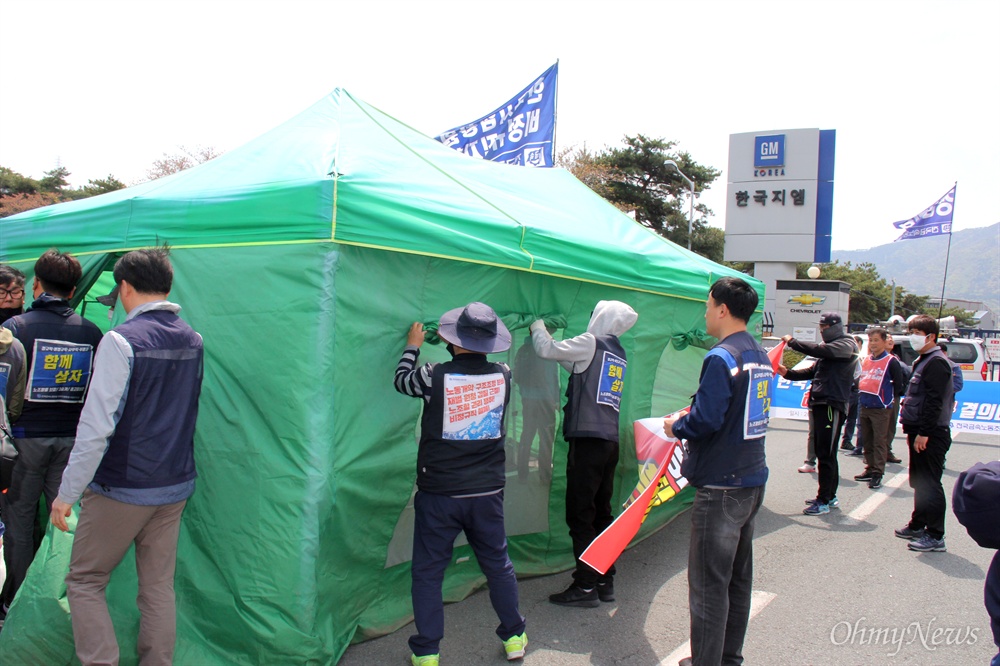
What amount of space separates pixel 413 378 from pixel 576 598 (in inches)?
73.5

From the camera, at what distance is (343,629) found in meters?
3.40

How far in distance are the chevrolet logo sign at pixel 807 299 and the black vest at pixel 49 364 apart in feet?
78.3

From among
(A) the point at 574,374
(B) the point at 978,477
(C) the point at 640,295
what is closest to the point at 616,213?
(C) the point at 640,295

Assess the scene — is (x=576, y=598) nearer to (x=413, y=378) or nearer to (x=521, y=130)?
(x=413, y=378)

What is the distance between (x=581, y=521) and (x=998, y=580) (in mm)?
2315

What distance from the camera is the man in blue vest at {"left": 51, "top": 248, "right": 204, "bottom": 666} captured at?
2.65 meters

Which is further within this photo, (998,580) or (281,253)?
(281,253)

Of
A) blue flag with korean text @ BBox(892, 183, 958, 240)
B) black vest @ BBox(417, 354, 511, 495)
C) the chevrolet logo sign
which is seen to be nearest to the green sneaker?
black vest @ BBox(417, 354, 511, 495)

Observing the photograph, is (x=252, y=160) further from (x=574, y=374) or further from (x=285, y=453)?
(x=574, y=374)

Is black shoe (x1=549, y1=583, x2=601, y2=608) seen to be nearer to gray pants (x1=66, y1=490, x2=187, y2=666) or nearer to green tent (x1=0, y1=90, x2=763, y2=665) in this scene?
green tent (x1=0, y1=90, x2=763, y2=665)

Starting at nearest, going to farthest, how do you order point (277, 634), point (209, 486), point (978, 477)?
point (978, 477), point (277, 634), point (209, 486)

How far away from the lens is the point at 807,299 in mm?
23672

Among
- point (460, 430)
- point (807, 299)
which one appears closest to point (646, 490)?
point (460, 430)

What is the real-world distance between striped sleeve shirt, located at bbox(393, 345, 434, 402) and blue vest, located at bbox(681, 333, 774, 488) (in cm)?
125
